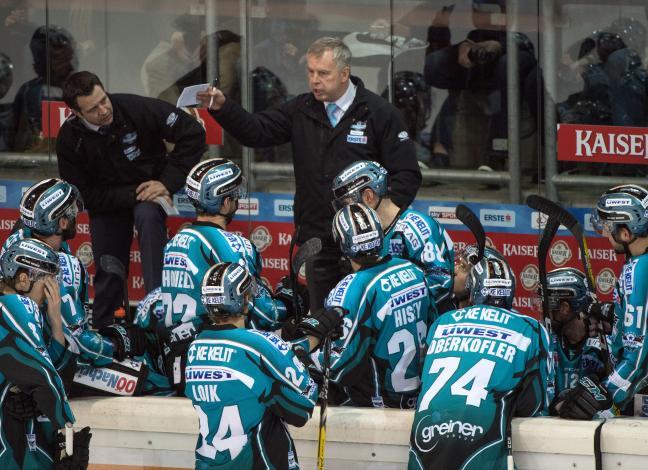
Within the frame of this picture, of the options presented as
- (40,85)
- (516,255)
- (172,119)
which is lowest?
(516,255)

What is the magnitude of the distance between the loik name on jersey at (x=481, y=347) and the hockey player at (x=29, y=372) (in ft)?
5.53

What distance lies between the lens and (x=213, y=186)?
7980 millimetres

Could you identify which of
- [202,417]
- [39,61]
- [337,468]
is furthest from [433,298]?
[39,61]

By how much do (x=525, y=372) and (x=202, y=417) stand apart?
143cm

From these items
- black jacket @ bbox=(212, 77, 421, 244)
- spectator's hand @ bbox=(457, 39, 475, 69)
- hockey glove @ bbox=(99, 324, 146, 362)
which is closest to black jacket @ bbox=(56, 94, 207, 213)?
black jacket @ bbox=(212, 77, 421, 244)

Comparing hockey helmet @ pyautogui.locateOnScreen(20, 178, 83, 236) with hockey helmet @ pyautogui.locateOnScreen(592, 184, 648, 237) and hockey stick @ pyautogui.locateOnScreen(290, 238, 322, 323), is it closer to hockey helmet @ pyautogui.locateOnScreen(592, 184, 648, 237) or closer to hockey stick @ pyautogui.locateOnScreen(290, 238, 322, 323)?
hockey stick @ pyautogui.locateOnScreen(290, 238, 322, 323)

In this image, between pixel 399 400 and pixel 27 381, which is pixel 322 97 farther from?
pixel 27 381

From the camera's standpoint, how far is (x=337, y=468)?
715 centimetres

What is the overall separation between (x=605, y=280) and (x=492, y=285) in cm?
300

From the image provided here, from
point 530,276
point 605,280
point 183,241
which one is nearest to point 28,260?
point 183,241

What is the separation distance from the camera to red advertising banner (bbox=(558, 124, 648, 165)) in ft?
31.4

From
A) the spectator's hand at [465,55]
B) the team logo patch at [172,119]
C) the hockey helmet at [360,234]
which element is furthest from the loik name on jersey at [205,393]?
the spectator's hand at [465,55]

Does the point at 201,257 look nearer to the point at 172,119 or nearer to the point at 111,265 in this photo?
the point at 111,265

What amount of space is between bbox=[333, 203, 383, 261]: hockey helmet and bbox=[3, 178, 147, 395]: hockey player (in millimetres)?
1364
